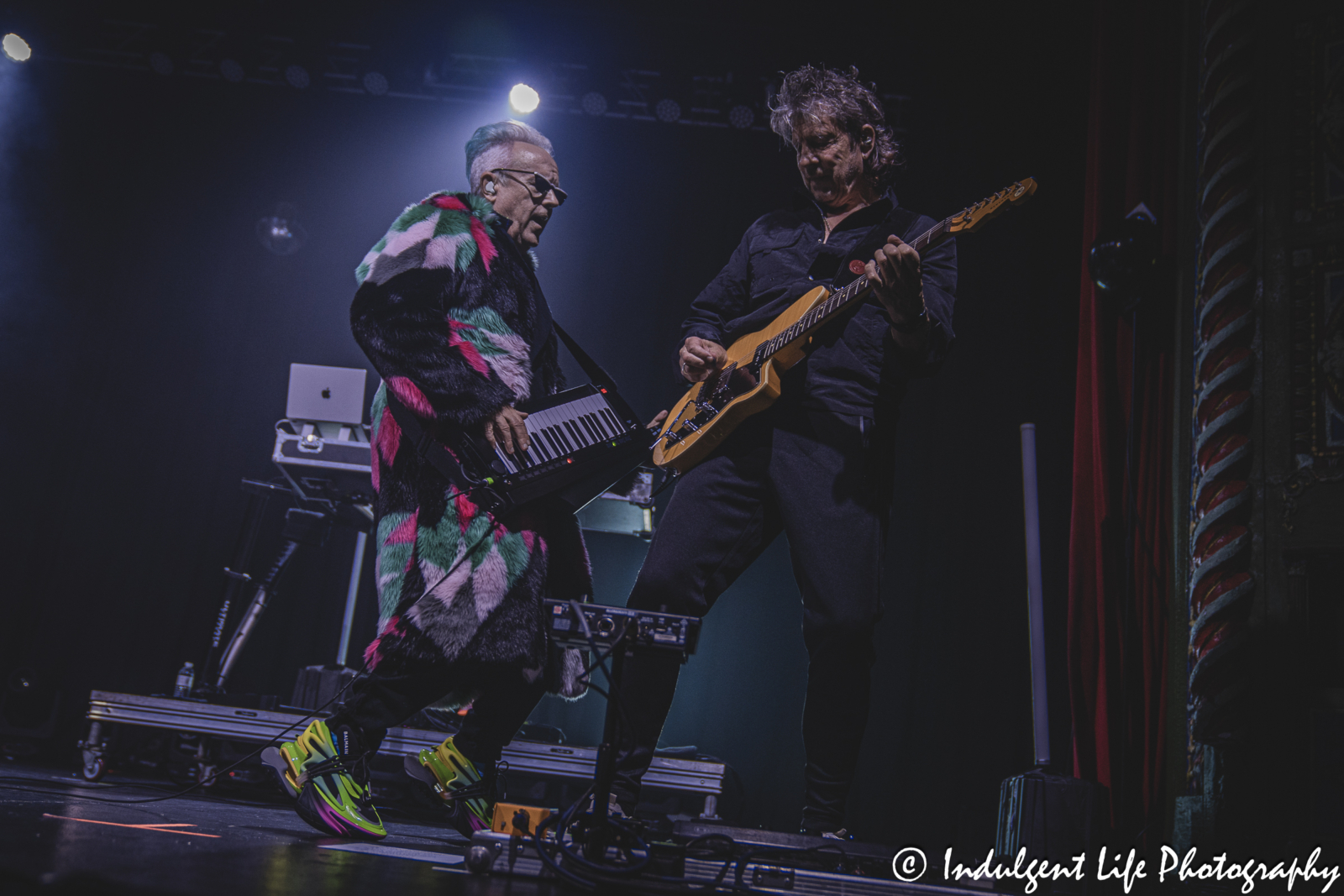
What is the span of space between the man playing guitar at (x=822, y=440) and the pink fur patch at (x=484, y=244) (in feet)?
1.97

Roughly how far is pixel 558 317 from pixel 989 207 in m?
3.35

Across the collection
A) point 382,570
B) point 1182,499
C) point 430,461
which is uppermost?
point 1182,499

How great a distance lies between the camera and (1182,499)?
2891 millimetres

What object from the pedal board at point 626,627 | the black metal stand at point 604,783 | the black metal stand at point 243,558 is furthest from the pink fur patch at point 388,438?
the black metal stand at point 243,558

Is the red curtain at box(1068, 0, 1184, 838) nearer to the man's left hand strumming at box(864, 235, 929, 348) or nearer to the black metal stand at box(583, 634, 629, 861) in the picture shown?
the man's left hand strumming at box(864, 235, 929, 348)

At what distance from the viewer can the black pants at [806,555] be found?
1966mm

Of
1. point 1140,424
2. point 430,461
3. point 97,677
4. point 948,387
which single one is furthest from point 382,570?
point 97,677

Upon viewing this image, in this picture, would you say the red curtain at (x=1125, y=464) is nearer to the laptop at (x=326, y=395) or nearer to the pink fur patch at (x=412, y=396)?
the pink fur patch at (x=412, y=396)

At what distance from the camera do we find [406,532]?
7.66ft

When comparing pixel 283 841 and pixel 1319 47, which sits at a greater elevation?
pixel 1319 47

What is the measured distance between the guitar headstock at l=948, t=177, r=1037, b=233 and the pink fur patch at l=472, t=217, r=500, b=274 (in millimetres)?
1270

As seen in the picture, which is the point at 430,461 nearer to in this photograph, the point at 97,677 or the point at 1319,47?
the point at 1319,47

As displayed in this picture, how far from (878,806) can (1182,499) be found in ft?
6.86

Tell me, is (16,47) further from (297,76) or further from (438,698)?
(438,698)
